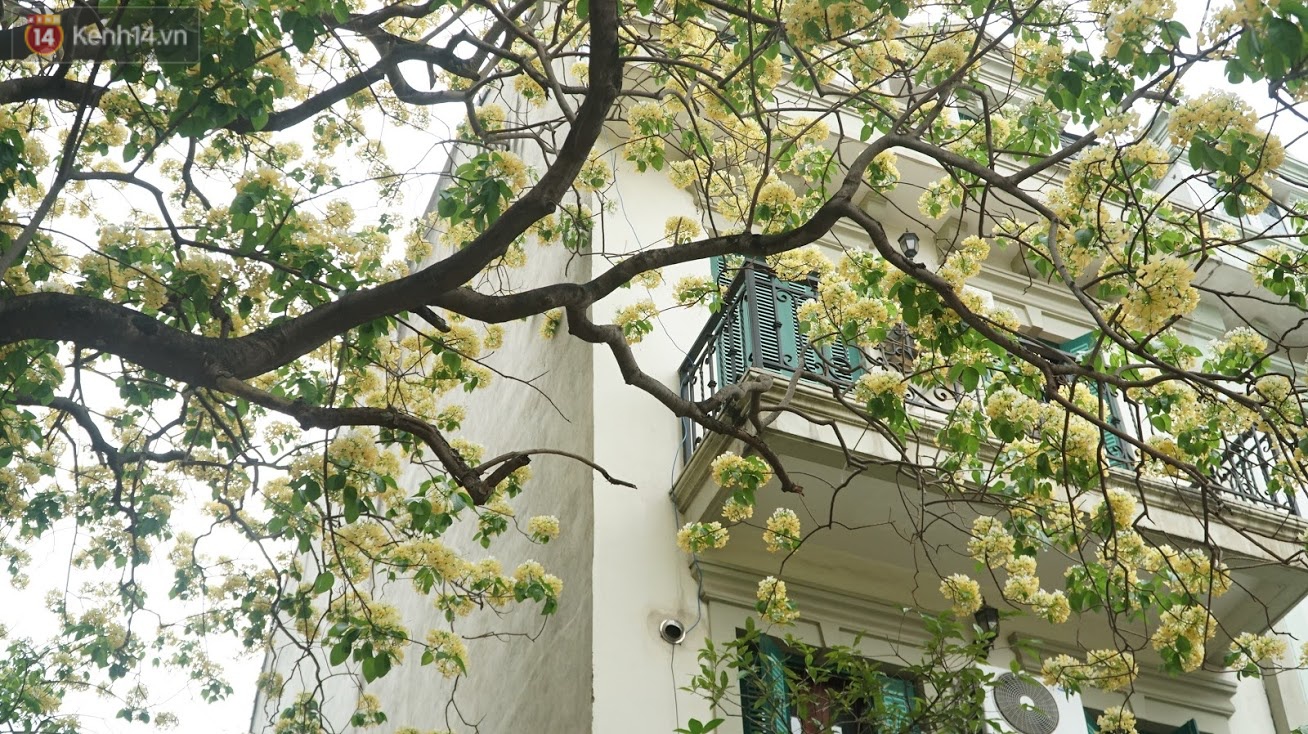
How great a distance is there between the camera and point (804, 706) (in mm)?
6289

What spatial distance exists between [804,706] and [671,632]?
1182 mm

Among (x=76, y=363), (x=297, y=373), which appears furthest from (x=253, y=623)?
(x=76, y=363)

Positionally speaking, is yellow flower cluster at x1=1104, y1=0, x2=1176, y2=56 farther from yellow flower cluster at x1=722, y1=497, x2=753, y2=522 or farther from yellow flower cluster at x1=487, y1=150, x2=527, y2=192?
yellow flower cluster at x1=722, y1=497, x2=753, y2=522

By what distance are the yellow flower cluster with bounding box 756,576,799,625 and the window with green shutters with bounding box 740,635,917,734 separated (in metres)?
0.20

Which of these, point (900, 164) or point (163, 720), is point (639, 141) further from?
point (163, 720)

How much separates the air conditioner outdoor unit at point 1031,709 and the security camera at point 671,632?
1.74 meters

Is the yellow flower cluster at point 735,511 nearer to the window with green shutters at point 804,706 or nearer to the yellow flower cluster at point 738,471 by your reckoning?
the yellow flower cluster at point 738,471

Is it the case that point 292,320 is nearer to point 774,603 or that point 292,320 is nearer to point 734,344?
point 774,603

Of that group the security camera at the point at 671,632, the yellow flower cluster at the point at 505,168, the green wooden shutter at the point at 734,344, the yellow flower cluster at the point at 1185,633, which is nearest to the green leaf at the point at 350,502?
the yellow flower cluster at the point at 505,168

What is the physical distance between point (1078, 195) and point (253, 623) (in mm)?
5274

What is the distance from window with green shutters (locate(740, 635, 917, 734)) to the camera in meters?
6.02

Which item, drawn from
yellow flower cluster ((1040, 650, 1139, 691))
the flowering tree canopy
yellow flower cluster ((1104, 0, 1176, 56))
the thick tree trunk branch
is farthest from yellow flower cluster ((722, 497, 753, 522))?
yellow flower cluster ((1104, 0, 1176, 56))

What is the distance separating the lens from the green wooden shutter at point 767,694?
6273 mm

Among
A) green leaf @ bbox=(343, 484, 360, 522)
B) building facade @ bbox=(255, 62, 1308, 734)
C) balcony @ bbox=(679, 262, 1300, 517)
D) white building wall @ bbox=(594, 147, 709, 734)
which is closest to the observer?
green leaf @ bbox=(343, 484, 360, 522)
